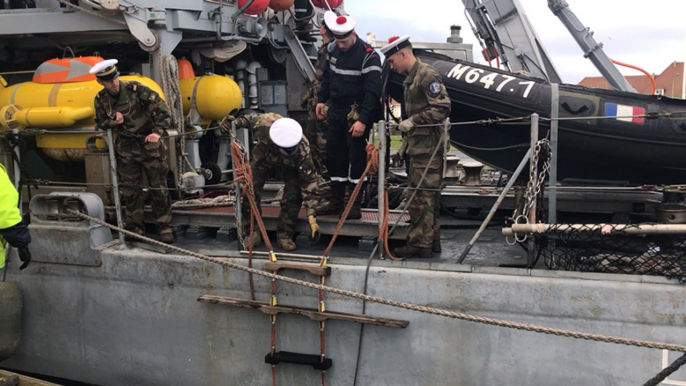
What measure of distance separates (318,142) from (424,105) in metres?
1.19

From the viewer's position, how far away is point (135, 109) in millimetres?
4680

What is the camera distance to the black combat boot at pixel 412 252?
409cm

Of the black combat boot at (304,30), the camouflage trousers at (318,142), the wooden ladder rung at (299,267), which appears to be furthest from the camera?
the black combat boot at (304,30)

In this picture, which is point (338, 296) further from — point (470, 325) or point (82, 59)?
Result: point (82, 59)

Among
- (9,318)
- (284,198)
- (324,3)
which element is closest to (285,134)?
(284,198)

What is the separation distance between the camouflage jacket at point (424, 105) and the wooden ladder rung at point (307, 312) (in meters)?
1.18

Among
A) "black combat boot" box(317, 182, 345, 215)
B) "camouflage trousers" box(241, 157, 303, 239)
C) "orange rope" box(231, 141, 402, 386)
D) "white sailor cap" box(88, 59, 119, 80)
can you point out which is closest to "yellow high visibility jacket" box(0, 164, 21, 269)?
"white sailor cap" box(88, 59, 119, 80)

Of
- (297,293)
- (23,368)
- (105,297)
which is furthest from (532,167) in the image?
(23,368)

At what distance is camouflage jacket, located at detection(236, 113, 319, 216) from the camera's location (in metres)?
4.30

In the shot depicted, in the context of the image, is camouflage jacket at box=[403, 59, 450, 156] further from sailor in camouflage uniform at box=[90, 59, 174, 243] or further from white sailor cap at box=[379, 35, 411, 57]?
sailor in camouflage uniform at box=[90, 59, 174, 243]

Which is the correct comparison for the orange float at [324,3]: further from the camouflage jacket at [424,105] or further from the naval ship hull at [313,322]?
the naval ship hull at [313,322]

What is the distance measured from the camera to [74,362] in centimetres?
461

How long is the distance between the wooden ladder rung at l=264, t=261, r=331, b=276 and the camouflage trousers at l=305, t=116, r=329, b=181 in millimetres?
1288

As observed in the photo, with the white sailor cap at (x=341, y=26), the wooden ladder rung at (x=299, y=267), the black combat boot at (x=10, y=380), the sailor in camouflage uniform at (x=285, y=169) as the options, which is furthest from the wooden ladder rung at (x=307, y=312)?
the white sailor cap at (x=341, y=26)
